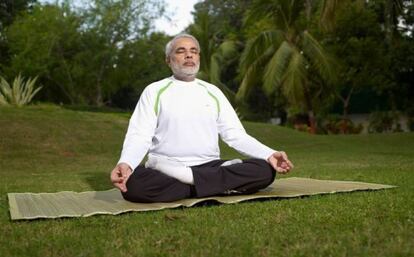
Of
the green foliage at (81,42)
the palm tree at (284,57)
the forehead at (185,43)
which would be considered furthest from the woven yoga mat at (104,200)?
the green foliage at (81,42)

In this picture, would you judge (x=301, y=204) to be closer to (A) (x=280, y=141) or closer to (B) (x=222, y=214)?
(B) (x=222, y=214)

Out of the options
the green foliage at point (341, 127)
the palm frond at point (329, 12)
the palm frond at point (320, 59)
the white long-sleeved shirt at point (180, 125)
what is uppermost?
the palm frond at point (329, 12)

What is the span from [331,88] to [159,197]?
15.2 m

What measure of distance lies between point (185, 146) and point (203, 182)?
299mm

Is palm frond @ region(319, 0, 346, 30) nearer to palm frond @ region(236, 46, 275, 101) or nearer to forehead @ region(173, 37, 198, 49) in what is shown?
palm frond @ region(236, 46, 275, 101)

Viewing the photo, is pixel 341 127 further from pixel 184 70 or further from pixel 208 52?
pixel 184 70

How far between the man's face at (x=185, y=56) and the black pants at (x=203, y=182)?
0.68m

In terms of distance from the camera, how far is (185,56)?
3.96m

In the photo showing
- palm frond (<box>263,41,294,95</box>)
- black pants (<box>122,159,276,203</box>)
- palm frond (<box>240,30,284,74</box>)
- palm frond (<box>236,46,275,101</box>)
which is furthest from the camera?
palm frond (<box>236,46,275,101</box>)

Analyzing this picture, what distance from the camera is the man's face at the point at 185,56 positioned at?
3.96 m

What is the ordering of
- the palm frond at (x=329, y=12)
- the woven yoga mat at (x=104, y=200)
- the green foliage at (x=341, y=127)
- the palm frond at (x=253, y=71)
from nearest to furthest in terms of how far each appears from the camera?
the woven yoga mat at (x=104, y=200) < the palm frond at (x=329, y=12) < the palm frond at (x=253, y=71) < the green foliage at (x=341, y=127)

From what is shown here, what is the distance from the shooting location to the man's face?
13.0 feet

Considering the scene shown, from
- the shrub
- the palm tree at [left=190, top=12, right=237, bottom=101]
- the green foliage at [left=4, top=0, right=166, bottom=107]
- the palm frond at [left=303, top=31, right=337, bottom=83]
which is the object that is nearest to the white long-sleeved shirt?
the palm frond at [left=303, top=31, right=337, bottom=83]

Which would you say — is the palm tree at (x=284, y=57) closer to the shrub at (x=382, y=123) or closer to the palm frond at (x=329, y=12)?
the shrub at (x=382, y=123)
